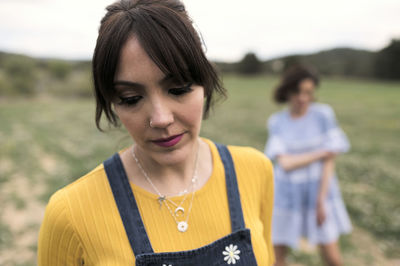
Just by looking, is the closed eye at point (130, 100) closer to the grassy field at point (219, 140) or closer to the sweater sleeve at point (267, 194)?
the grassy field at point (219, 140)

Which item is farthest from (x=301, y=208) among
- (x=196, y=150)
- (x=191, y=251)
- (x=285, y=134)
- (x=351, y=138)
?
(x=351, y=138)

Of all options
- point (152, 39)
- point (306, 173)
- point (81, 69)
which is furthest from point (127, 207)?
point (81, 69)

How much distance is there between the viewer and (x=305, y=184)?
3578 mm

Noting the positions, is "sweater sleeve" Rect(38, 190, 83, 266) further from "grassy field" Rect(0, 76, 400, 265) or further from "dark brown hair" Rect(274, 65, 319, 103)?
"dark brown hair" Rect(274, 65, 319, 103)

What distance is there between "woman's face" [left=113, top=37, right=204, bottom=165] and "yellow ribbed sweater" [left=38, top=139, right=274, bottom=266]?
10.2 inches

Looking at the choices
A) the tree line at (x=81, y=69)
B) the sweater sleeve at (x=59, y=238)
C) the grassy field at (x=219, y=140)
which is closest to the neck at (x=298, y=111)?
the grassy field at (x=219, y=140)

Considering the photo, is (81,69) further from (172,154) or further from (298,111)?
(172,154)

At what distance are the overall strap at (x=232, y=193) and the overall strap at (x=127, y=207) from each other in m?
0.43

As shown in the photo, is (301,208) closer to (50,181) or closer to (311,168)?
(311,168)

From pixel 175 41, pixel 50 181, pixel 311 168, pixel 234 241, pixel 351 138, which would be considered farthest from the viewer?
pixel 351 138

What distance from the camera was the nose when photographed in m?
1.24

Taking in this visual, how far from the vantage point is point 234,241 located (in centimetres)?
143

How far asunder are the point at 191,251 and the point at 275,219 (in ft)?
8.49

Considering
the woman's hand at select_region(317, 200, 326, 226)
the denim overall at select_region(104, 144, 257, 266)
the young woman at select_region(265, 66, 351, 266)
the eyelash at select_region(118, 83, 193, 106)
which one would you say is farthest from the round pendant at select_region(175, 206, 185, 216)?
the woman's hand at select_region(317, 200, 326, 226)
